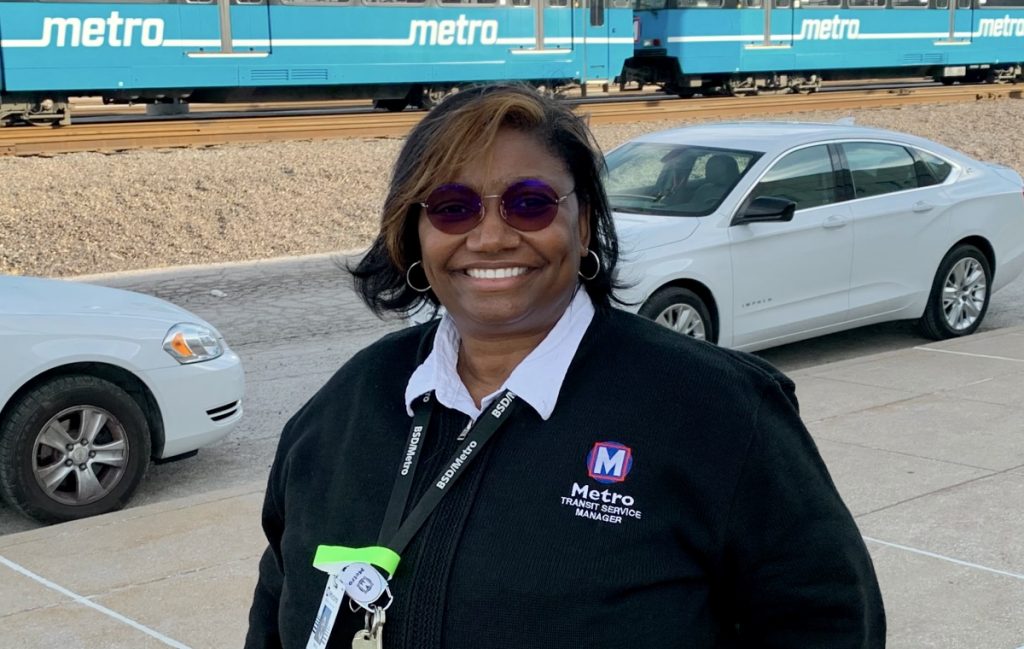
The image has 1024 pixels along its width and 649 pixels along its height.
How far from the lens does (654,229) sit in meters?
8.40

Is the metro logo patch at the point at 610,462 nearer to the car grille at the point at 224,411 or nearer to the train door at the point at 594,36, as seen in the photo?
the car grille at the point at 224,411

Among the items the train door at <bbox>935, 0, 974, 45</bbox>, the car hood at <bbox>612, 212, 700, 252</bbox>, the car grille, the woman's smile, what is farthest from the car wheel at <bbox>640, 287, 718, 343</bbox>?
the train door at <bbox>935, 0, 974, 45</bbox>

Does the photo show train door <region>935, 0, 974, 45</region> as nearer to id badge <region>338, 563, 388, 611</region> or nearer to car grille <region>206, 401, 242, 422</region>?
car grille <region>206, 401, 242, 422</region>

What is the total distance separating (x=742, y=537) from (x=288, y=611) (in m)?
0.73

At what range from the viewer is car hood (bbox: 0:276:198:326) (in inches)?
247

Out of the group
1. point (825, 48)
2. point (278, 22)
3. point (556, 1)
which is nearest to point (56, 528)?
point (278, 22)

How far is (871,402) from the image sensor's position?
743 centimetres

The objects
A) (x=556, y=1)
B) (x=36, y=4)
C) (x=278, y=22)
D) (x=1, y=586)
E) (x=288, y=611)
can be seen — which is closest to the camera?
(x=288, y=611)

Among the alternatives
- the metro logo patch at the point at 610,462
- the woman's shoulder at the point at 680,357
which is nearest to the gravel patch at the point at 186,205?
the woman's shoulder at the point at 680,357

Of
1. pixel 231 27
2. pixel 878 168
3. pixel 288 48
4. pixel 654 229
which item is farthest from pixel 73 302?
pixel 288 48

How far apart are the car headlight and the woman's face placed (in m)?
4.55

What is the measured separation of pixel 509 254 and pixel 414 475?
1.33ft

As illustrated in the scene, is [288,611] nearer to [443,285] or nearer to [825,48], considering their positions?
[443,285]

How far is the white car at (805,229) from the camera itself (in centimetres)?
852
